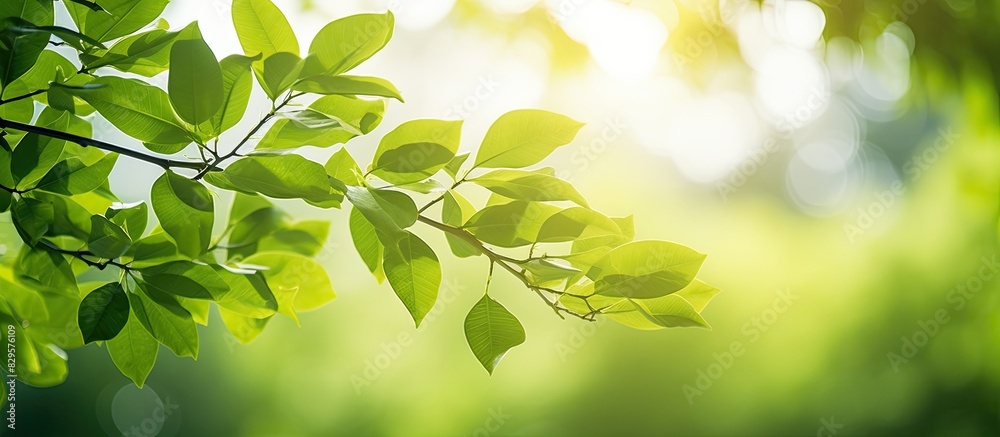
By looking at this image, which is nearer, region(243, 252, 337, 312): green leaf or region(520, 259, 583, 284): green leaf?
region(520, 259, 583, 284): green leaf

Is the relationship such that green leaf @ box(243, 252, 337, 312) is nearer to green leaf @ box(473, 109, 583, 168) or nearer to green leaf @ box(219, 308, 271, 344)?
green leaf @ box(219, 308, 271, 344)

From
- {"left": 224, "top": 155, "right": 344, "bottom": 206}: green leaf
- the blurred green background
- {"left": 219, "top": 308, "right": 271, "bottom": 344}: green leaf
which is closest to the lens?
{"left": 224, "top": 155, "right": 344, "bottom": 206}: green leaf

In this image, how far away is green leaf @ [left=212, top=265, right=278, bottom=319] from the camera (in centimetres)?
28

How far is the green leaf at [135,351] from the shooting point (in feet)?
0.92

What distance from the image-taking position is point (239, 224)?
346 mm

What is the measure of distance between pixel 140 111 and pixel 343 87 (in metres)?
0.07

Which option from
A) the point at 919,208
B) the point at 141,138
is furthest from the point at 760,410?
the point at 141,138

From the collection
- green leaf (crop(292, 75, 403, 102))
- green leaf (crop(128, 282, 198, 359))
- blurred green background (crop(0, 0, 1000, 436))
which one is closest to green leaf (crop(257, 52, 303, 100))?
green leaf (crop(292, 75, 403, 102))

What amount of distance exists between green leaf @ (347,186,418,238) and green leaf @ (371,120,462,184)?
2cm

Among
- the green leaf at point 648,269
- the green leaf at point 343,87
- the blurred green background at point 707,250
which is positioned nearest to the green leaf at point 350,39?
the green leaf at point 343,87

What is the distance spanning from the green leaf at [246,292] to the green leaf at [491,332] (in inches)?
3.7

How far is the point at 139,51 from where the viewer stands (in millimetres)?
221

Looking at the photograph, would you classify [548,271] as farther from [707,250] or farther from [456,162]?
[707,250]

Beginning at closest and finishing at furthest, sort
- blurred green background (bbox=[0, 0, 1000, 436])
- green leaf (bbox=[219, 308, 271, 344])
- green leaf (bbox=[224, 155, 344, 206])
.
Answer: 1. green leaf (bbox=[224, 155, 344, 206])
2. green leaf (bbox=[219, 308, 271, 344])
3. blurred green background (bbox=[0, 0, 1000, 436])
